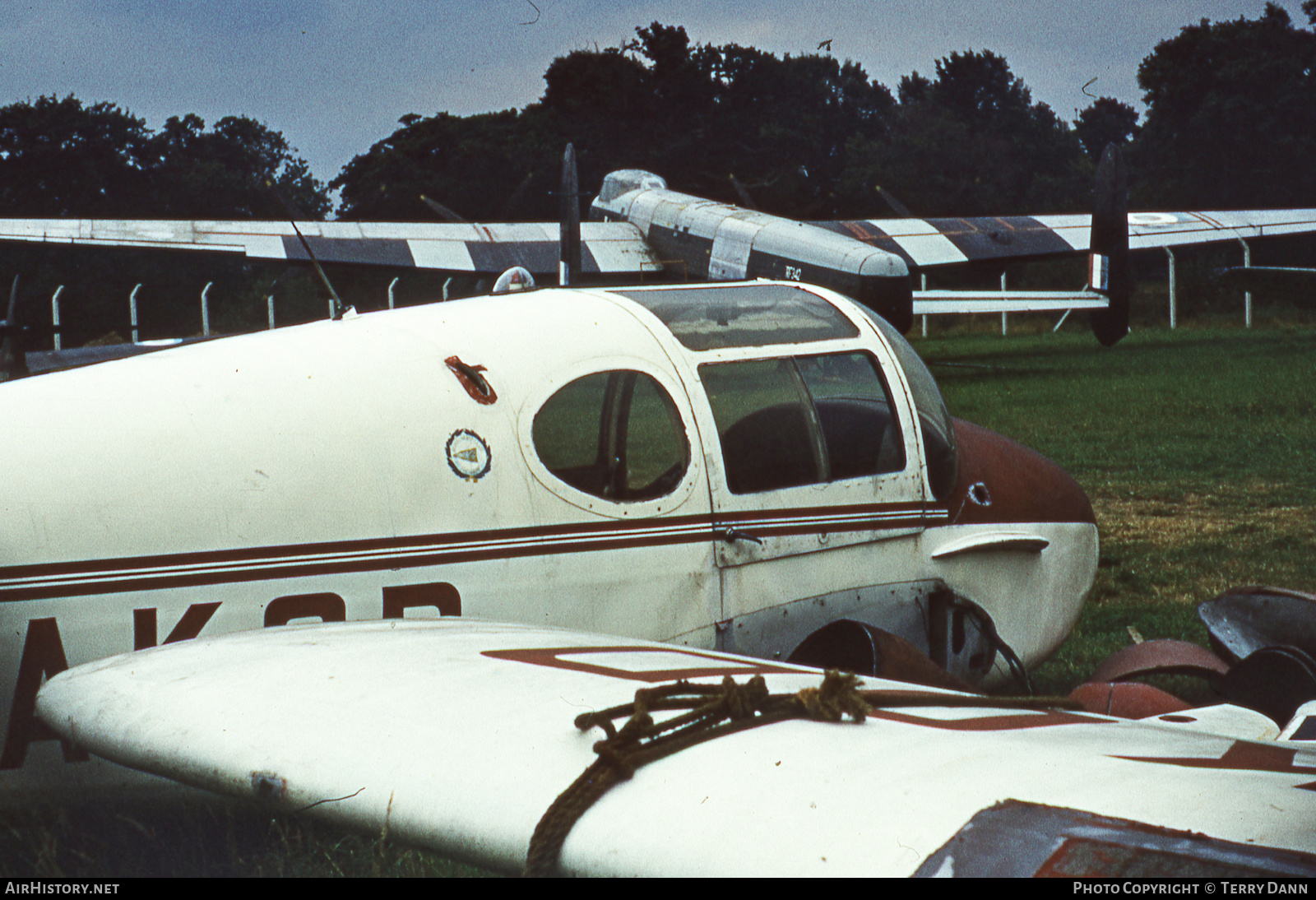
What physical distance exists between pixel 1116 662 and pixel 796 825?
375 cm

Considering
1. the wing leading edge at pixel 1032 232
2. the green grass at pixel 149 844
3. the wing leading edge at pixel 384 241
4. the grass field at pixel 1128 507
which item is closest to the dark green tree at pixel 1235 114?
the wing leading edge at pixel 1032 232

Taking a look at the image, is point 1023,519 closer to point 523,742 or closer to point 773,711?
point 773,711

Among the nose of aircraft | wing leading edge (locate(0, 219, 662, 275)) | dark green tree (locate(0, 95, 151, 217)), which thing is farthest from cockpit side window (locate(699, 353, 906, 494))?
dark green tree (locate(0, 95, 151, 217))

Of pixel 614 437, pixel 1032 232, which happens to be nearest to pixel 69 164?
pixel 1032 232

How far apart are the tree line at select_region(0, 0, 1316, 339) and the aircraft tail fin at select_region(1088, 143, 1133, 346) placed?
5185 millimetres

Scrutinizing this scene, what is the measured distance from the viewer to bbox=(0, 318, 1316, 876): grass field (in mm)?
3330

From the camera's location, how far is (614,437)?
16.0 feet

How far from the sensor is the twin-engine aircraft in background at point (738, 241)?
67.9ft

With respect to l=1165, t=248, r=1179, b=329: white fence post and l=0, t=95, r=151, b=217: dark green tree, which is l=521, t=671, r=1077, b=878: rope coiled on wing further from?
l=0, t=95, r=151, b=217: dark green tree

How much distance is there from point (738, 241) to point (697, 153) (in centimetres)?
3120

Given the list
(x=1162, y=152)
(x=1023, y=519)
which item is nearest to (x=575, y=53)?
(x=1162, y=152)

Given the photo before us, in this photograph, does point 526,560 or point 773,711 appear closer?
point 773,711

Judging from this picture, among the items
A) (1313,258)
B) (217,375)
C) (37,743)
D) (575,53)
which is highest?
(575,53)

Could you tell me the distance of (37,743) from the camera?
10.3 feet
